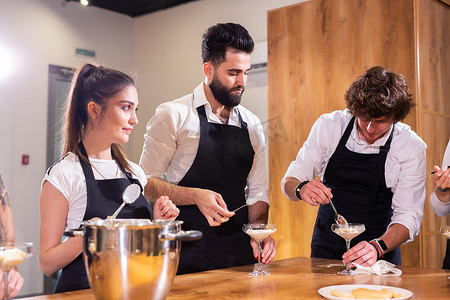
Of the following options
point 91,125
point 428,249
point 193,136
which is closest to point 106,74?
point 91,125

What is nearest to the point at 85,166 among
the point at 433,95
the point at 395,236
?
the point at 395,236

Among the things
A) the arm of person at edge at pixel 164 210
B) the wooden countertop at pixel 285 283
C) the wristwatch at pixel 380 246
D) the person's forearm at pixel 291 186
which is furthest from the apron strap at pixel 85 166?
Result: the wristwatch at pixel 380 246

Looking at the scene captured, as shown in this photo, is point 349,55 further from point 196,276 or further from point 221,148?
point 196,276

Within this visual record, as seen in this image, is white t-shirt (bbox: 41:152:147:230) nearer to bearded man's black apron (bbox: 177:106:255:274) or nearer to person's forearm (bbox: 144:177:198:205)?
person's forearm (bbox: 144:177:198:205)

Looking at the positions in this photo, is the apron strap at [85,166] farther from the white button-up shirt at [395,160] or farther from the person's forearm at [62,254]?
the white button-up shirt at [395,160]

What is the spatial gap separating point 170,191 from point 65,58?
3881mm

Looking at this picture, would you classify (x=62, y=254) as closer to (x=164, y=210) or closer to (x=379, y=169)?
(x=164, y=210)

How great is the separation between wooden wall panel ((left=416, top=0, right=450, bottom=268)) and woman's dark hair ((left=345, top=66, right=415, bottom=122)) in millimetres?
924

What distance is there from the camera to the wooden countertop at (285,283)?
161cm

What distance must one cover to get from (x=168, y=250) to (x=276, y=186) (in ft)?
8.95

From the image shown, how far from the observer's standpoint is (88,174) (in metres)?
2.01

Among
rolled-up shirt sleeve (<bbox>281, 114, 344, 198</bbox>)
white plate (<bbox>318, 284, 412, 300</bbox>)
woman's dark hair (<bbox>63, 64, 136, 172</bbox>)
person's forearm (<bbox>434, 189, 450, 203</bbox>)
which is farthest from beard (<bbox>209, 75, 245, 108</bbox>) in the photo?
white plate (<bbox>318, 284, 412, 300</bbox>)

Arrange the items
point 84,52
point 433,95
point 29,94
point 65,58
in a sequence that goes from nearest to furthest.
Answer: point 433,95, point 29,94, point 65,58, point 84,52

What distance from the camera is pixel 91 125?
7.06 ft
